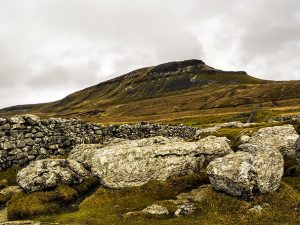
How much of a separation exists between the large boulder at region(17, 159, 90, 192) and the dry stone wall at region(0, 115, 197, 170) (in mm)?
9380

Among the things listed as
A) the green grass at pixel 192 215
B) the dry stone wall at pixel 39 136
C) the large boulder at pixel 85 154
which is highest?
the dry stone wall at pixel 39 136

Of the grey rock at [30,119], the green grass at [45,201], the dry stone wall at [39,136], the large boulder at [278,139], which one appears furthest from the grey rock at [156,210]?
the grey rock at [30,119]

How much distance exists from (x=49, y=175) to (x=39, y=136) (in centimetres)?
1278

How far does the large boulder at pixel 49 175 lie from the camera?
3581cm

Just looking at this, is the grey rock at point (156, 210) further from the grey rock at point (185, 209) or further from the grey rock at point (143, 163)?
the grey rock at point (143, 163)

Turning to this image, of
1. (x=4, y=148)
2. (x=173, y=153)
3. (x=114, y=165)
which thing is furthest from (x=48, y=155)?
(x=173, y=153)

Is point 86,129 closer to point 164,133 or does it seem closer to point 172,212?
point 164,133

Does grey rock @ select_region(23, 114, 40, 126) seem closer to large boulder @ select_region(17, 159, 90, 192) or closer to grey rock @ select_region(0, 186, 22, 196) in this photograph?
grey rock @ select_region(0, 186, 22, 196)

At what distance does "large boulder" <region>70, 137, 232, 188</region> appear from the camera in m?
36.2

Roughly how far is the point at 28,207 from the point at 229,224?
17.7 metres

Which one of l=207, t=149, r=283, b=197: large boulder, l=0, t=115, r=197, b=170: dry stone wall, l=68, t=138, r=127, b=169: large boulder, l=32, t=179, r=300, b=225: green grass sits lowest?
l=32, t=179, r=300, b=225: green grass

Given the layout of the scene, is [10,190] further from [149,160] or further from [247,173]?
[247,173]

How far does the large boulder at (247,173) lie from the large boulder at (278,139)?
606 cm

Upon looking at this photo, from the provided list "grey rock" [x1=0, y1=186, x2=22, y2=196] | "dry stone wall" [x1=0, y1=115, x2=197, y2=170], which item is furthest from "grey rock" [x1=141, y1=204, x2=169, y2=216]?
"dry stone wall" [x1=0, y1=115, x2=197, y2=170]
